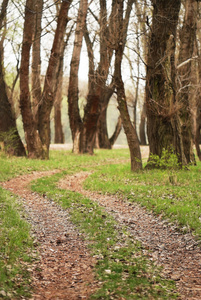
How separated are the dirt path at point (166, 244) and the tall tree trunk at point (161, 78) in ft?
18.8

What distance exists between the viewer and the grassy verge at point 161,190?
31.6 feet

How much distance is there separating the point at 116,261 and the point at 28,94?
51.7ft

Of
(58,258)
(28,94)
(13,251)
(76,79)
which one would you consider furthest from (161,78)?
(13,251)

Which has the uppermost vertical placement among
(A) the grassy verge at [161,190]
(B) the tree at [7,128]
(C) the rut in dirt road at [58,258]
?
(B) the tree at [7,128]

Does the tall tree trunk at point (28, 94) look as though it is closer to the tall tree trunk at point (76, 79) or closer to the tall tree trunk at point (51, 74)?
the tall tree trunk at point (51, 74)

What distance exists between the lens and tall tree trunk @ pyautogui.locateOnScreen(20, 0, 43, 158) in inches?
807

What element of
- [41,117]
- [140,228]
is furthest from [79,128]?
[140,228]

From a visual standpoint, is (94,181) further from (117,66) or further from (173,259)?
(173,259)

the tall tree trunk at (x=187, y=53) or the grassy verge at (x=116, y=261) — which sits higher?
the tall tree trunk at (x=187, y=53)

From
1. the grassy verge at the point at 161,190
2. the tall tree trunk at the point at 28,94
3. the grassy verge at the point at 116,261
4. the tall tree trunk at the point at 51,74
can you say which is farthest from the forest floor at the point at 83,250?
the tall tree trunk at the point at 51,74

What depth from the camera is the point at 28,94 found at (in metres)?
21.3

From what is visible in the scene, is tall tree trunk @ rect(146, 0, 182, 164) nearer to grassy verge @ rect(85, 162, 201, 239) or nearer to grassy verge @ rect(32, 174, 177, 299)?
grassy verge @ rect(85, 162, 201, 239)

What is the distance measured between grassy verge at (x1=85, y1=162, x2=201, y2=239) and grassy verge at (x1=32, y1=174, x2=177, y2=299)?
4.89 feet

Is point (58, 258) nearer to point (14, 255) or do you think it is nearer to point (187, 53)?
point (14, 255)
